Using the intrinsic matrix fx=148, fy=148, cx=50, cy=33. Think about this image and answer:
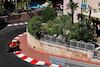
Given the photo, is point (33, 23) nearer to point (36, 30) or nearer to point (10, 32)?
point (36, 30)

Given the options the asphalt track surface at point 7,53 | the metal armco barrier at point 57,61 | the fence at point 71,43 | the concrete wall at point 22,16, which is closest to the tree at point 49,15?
the asphalt track surface at point 7,53

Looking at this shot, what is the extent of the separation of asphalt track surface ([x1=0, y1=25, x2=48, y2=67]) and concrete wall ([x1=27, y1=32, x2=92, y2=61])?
10.9 ft

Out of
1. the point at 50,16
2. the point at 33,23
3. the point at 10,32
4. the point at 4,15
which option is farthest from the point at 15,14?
the point at 33,23

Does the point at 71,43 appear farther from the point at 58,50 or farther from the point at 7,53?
the point at 7,53

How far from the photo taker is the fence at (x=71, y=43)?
1695 cm

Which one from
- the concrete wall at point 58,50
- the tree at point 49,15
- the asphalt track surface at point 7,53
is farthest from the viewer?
the tree at point 49,15

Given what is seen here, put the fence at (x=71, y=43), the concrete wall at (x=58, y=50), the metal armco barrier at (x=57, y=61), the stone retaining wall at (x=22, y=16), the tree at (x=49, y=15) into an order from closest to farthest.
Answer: the metal armco barrier at (x=57, y=61) → the fence at (x=71, y=43) → the concrete wall at (x=58, y=50) → the tree at (x=49, y=15) → the stone retaining wall at (x=22, y=16)

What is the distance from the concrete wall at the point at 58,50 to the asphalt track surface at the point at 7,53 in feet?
10.9

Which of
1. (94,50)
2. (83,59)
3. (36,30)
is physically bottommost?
(83,59)

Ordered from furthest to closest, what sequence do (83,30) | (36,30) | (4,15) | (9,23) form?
1. (4,15)
2. (9,23)
3. (36,30)
4. (83,30)

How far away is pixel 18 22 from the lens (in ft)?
119

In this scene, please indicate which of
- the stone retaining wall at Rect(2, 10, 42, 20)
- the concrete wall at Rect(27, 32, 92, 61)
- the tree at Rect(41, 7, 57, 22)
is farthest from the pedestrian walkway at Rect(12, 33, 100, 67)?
the stone retaining wall at Rect(2, 10, 42, 20)

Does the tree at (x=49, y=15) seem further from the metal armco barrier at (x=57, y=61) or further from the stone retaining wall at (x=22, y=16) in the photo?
the metal armco barrier at (x=57, y=61)

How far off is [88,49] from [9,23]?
2323 centimetres
